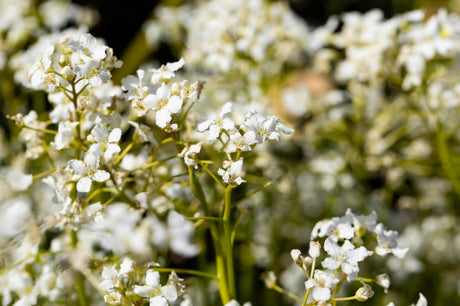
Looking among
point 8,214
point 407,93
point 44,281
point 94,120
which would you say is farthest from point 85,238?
point 407,93

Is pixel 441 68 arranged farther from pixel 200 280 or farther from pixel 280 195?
pixel 200 280

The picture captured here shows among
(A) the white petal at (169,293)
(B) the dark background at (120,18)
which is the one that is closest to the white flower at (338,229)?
(A) the white petal at (169,293)

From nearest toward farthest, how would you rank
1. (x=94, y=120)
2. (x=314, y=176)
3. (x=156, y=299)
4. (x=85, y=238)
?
(x=156, y=299) < (x=94, y=120) < (x=85, y=238) < (x=314, y=176)

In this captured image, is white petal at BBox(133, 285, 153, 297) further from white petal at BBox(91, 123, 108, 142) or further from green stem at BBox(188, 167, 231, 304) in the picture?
white petal at BBox(91, 123, 108, 142)

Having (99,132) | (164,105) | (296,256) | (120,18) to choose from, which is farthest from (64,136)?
(120,18)

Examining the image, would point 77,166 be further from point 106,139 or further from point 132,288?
point 132,288

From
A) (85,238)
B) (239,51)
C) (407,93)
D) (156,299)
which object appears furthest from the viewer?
(239,51)
